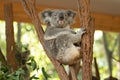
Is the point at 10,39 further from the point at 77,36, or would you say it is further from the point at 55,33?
the point at 77,36

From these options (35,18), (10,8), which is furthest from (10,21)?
(35,18)

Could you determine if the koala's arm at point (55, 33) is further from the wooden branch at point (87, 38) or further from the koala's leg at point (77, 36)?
the wooden branch at point (87, 38)

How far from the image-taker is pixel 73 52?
9.03 ft

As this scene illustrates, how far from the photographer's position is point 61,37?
2.92m

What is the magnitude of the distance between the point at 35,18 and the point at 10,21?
1.15 metres

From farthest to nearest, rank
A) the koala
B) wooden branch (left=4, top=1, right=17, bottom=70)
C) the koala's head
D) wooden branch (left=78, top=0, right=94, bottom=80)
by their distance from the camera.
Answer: wooden branch (left=4, top=1, right=17, bottom=70) → the koala's head → the koala → wooden branch (left=78, top=0, right=94, bottom=80)

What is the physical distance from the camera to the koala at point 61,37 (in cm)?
276

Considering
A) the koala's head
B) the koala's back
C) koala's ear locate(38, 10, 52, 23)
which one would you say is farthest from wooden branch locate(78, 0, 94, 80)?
koala's ear locate(38, 10, 52, 23)

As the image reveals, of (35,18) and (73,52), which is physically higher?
(35,18)

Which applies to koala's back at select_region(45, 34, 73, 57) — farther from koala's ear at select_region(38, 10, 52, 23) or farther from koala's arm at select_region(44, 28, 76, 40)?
koala's ear at select_region(38, 10, 52, 23)

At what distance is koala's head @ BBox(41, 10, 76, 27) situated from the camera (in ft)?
10.1

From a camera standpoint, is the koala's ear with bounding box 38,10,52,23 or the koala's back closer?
the koala's back

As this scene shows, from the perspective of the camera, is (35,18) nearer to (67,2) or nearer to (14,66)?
(14,66)

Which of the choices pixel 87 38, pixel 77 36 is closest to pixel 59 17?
pixel 77 36
